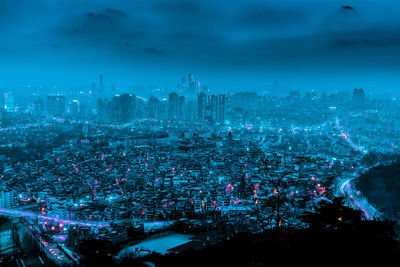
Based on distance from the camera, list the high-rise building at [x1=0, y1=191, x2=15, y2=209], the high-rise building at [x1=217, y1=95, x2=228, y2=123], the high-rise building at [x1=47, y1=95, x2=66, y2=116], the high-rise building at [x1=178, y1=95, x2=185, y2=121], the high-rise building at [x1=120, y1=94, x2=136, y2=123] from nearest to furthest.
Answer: the high-rise building at [x1=0, y1=191, x2=15, y2=209] → the high-rise building at [x1=120, y1=94, x2=136, y2=123] → the high-rise building at [x1=217, y1=95, x2=228, y2=123] → the high-rise building at [x1=178, y1=95, x2=185, y2=121] → the high-rise building at [x1=47, y1=95, x2=66, y2=116]

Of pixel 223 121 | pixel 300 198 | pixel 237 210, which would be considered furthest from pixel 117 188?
pixel 223 121

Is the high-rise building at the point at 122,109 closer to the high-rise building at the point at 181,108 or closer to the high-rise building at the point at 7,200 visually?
the high-rise building at the point at 181,108

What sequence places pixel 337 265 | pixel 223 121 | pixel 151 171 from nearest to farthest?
1. pixel 337 265
2. pixel 151 171
3. pixel 223 121

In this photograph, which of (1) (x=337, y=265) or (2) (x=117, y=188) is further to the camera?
(2) (x=117, y=188)

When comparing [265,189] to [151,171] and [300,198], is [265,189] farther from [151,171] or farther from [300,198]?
[151,171]

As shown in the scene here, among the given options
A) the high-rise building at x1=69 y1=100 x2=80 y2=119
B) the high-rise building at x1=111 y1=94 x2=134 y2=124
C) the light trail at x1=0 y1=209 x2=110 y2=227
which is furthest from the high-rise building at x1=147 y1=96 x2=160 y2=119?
the light trail at x1=0 y1=209 x2=110 y2=227

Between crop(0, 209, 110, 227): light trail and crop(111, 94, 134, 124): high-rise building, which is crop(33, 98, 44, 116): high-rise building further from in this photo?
crop(0, 209, 110, 227): light trail

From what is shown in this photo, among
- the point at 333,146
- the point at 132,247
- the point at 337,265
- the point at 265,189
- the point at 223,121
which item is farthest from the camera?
the point at 223,121

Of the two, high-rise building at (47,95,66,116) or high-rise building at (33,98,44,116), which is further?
high-rise building at (33,98,44,116)

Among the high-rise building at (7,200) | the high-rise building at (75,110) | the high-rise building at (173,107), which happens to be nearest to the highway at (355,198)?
the high-rise building at (7,200)

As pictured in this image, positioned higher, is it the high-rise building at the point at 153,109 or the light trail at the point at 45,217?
the high-rise building at the point at 153,109

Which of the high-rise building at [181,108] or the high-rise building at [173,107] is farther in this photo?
the high-rise building at [173,107]
